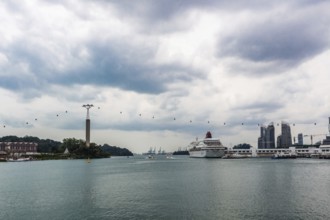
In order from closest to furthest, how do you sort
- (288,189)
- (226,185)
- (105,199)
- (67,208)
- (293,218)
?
(293,218), (67,208), (105,199), (288,189), (226,185)

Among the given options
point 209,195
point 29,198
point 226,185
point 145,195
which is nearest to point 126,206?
point 145,195

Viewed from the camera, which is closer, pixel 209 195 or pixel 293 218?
pixel 293 218

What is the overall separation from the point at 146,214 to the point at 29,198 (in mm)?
28128

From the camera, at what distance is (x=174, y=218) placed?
44.8 metres

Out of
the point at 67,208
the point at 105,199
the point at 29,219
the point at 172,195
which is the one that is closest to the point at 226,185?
the point at 172,195

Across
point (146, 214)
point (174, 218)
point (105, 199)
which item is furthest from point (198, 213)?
point (105, 199)

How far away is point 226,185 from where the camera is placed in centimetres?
7681

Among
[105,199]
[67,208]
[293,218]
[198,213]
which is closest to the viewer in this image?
[293,218]

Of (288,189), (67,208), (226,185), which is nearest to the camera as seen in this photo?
(67,208)

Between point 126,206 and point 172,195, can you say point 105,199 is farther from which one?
point 172,195

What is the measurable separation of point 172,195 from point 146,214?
54.2 feet

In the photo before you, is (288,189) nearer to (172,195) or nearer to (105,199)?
(172,195)

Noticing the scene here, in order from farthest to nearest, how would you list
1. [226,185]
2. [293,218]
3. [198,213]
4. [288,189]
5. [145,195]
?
[226,185] < [288,189] < [145,195] < [198,213] < [293,218]

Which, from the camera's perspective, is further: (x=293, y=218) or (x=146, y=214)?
(x=146, y=214)
